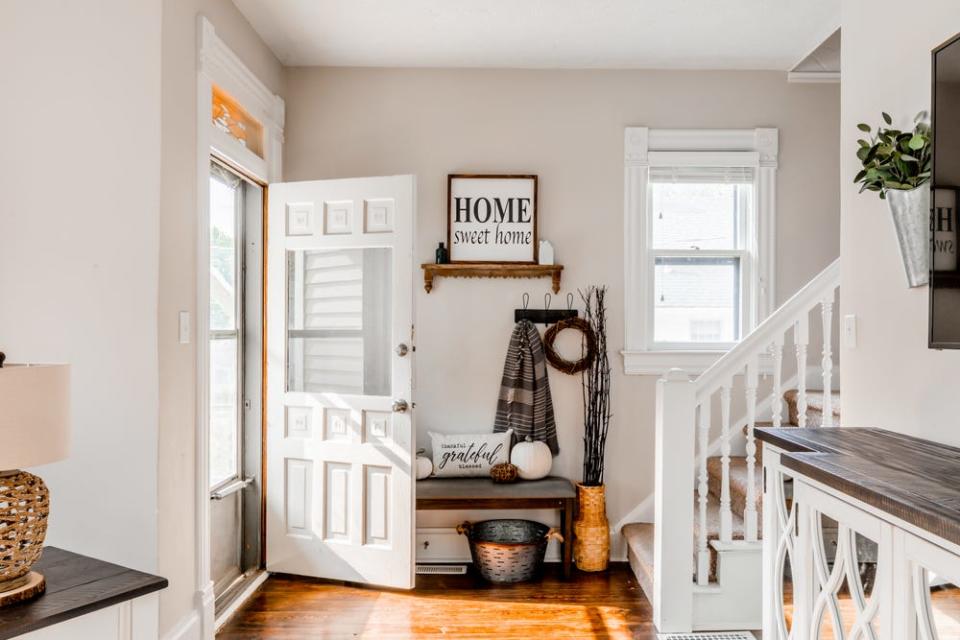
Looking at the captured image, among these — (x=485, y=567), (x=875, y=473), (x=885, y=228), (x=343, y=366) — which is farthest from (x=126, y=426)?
(x=885, y=228)

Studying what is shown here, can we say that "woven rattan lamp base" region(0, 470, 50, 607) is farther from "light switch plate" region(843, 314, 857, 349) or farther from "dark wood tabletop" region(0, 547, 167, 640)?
"light switch plate" region(843, 314, 857, 349)

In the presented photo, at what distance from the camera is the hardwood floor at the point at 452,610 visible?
2854mm

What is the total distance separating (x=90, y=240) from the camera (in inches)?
89.3

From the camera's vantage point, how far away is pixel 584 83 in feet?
12.4

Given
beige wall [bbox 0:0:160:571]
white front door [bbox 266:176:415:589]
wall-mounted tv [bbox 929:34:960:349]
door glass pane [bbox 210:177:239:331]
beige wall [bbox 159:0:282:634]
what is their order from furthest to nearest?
white front door [bbox 266:176:415:589], door glass pane [bbox 210:177:239:331], beige wall [bbox 159:0:282:634], beige wall [bbox 0:0:160:571], wall-mounted tv [bbox 929:34:960:349]

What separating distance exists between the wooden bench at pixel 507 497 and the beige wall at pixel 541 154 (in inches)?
13.7

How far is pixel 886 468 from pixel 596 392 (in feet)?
7.33

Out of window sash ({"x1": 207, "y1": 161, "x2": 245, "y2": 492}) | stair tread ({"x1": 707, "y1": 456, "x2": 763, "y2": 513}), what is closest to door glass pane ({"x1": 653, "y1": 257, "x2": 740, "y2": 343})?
stair tread ({"x1": 707, "y1": 456, "x2": 763, "y2": 513})

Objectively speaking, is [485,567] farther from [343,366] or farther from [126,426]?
[126,426]

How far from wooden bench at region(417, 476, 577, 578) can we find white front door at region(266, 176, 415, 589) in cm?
21

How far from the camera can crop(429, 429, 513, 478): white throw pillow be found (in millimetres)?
3619

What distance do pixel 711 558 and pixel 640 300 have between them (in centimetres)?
142

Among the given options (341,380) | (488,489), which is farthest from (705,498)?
(341,380)

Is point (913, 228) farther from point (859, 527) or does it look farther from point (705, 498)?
point (705, 498)
